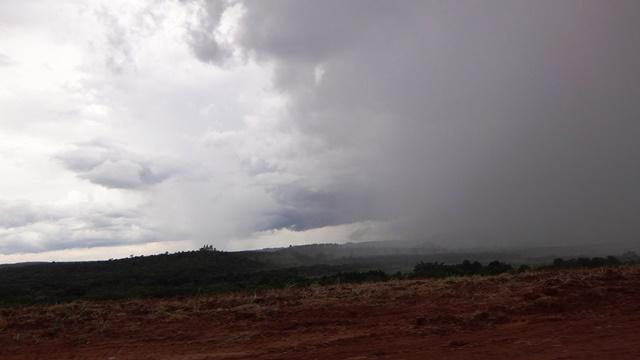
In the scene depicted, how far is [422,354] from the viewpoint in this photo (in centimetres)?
1187

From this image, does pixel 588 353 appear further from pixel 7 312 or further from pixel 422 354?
pixel 7 312

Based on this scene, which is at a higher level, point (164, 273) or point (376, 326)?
point (164, 273)

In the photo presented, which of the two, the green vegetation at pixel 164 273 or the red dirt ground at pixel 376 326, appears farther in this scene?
the green vegetation at pixel 164 273

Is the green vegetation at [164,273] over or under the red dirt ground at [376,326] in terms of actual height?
over

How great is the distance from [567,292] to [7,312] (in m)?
24.5

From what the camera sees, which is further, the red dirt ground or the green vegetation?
the green vegetation

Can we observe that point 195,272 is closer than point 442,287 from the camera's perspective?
No

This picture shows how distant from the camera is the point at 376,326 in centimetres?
1606

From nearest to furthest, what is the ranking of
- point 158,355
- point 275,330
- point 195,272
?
1. point 158,355
2. point 275,330
3. point 195,272

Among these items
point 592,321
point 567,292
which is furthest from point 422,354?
point 567,292

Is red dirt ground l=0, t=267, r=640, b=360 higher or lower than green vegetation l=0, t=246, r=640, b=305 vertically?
lower

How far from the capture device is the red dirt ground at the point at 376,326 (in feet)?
40.5

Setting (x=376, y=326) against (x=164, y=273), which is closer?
(x=376, y=326)

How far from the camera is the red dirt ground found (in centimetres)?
1235
